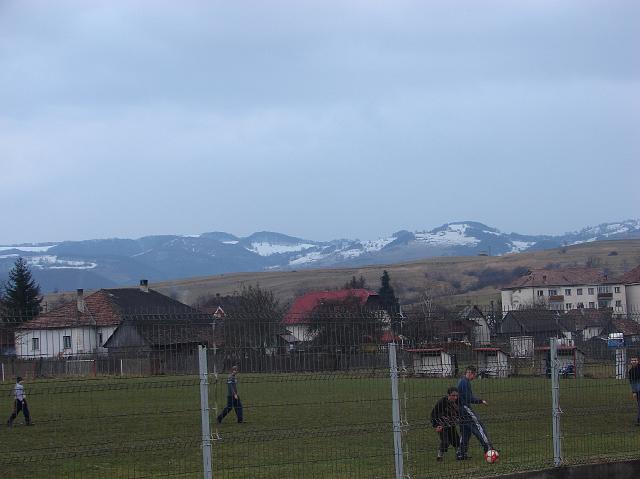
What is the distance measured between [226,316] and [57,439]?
1000 centimetres

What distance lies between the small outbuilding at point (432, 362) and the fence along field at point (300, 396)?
0.03 m

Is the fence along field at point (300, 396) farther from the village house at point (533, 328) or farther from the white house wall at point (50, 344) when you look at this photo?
the village house at point (533, 328)

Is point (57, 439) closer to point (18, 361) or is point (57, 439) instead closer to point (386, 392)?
point (386, 392)

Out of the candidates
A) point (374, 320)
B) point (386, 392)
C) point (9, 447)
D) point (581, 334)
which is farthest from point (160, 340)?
point (581, 334)

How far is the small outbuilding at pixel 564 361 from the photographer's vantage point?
1670 centimetres

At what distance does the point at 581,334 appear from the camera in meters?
20.6

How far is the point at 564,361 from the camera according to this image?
60.5 ft

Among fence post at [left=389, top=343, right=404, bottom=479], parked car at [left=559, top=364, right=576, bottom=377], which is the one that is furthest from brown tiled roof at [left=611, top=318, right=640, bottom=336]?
fence post at [left=389, top=343, right=404, bottom=479]

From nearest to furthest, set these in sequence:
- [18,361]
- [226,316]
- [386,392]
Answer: [18,361] < [226,316] < [386,392]

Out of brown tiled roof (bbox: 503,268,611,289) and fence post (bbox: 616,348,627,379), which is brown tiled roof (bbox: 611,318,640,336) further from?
brown tiled roof (bbox: 503,268,611,289)

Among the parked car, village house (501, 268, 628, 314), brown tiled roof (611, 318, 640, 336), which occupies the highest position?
village house (501, 268, 628, 314)

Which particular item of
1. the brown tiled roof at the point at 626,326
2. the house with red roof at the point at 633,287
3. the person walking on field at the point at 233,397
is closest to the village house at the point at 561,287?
the house with red roof at the point at 633,287

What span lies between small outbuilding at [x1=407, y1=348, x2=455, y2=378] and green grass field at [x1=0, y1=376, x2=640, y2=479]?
0.80 ft

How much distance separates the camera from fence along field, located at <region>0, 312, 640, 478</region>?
39.7 feet
